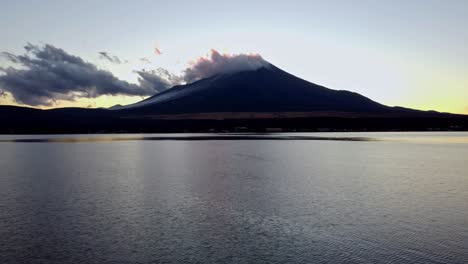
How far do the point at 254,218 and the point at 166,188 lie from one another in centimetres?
1181

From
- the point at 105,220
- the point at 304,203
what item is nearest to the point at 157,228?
the point at 105,220

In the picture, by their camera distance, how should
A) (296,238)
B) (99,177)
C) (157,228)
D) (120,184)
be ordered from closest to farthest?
1. (296,238)
2. (157,228)
3. (120,184)
4. (99,177)

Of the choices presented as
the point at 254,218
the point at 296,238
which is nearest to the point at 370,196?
the point at 254,218

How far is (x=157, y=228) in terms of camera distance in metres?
19.4

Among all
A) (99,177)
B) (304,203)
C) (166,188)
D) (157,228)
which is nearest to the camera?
(157,228)

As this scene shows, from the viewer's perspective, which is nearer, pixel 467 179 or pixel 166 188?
pixel 166 188

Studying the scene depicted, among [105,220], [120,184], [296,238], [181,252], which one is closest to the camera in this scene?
[181,252]

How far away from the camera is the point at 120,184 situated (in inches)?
1340

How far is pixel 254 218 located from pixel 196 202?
18.0 feet

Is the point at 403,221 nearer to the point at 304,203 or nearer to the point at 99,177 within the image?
the point at 304,203

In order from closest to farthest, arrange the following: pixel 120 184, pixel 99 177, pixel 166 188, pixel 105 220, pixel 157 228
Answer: pixel 157 228, pixel 105 220, pixel 166 188, pixel 120 184, pixel 99 177

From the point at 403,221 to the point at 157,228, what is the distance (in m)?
11.4

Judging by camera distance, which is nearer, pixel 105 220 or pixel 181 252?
pixel 181 252

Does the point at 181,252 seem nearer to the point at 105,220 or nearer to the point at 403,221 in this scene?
the point at 105,220
